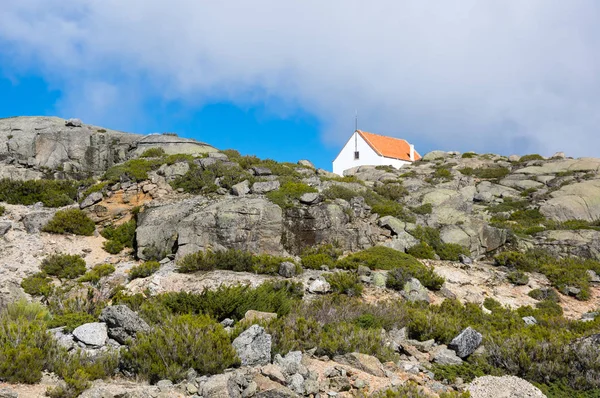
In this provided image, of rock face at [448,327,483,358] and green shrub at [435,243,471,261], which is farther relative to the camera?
green shrub at [435,243,471,261]

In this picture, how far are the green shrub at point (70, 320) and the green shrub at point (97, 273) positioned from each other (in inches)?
289

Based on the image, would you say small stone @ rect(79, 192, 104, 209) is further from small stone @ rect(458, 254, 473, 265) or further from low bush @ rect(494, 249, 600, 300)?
low bush @ rect(494, 249, 600, 300)

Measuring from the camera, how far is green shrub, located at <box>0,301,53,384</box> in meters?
5.29

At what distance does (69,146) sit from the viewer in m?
30.5

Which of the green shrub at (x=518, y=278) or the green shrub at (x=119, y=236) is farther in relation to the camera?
the green shrub at (x=119, y=236)

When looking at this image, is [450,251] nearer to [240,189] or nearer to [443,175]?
[240,189]

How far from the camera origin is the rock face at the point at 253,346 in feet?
21.1

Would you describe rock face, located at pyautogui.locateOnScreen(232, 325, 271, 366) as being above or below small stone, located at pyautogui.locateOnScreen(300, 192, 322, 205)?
below

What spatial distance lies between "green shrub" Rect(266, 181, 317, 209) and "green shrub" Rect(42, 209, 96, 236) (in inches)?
323

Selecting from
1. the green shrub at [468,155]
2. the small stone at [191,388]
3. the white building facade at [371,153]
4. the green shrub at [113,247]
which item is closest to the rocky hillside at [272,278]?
the small stone at [191,388]

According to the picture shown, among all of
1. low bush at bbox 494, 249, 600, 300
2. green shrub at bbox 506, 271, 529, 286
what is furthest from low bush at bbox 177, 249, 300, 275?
low bush at bbox 494, 249, 600, 300

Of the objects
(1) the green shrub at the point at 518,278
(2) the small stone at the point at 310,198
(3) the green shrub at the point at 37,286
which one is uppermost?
(2) the small stone at the point at 310,198

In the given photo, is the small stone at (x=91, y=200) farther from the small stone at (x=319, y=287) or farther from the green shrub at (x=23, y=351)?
the green shrub at (x=23, y=351)

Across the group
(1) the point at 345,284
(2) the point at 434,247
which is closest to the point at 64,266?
(1) the point at 345,284
